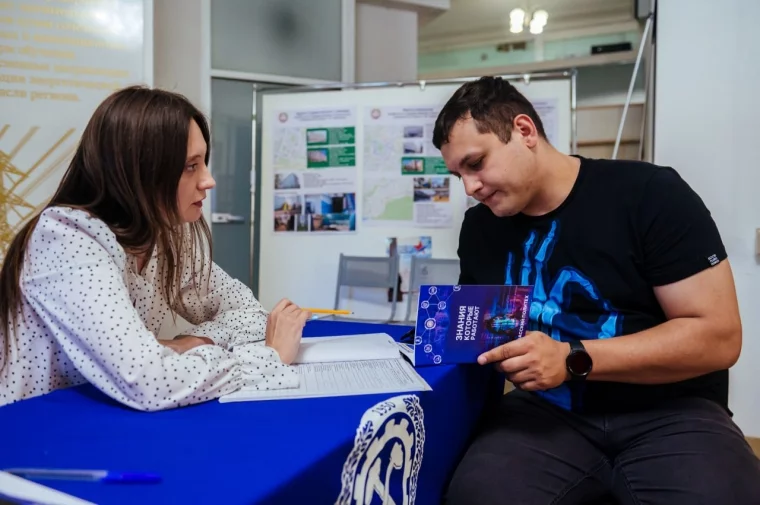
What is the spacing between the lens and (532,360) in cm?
92

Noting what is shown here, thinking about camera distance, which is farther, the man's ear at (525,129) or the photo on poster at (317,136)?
the photo on poster at (317,136)

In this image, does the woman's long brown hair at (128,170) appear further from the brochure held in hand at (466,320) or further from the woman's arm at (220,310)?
the brochure held in hand at (466,320)

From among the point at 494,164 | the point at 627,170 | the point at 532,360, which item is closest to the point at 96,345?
the point at 532,360

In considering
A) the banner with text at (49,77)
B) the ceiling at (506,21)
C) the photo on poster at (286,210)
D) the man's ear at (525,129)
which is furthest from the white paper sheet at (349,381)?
the ceiling at (506,21)

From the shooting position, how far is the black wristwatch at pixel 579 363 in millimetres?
952

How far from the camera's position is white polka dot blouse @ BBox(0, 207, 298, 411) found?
71cm

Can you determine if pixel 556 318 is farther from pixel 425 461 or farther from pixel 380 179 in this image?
pixel 380 179

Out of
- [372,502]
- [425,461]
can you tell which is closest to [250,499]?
[372,502]

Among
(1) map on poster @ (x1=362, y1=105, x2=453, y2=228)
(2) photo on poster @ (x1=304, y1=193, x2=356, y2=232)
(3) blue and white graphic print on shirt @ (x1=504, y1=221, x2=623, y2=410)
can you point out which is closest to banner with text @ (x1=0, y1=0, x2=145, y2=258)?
(2) photo on poster @ (x1=304, y1=193, x2=356, y2=232)

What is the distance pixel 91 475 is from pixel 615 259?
0.91m

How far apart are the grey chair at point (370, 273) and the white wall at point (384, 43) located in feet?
3.83

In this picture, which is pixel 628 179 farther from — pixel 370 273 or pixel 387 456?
pixel 370 273

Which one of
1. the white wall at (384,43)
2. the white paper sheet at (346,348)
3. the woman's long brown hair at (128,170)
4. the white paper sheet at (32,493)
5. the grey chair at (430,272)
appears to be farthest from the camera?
the white wall at (384,43)

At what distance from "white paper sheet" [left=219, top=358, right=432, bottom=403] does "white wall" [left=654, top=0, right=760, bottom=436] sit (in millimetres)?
1412
